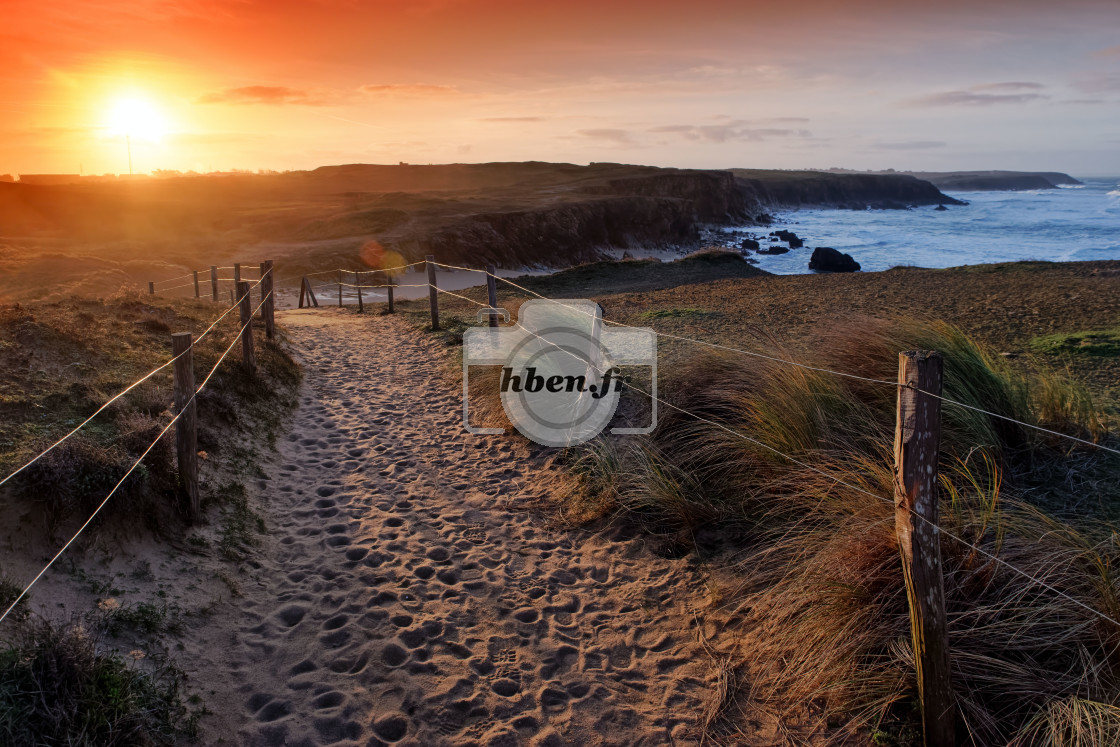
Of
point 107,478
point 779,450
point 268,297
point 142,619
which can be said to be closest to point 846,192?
point 268,297

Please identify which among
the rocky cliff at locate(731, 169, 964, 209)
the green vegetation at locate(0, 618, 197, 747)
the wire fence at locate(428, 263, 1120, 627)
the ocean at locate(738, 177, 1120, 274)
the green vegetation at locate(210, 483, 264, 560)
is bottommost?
the green vegetation at locate(210, 483, 264, 560)

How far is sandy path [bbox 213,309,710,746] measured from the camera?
3121 millimetres

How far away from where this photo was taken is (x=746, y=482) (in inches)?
189

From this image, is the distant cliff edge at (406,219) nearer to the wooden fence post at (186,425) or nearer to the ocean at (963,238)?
the ocean at (963,238)

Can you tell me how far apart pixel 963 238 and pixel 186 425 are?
58892 mm

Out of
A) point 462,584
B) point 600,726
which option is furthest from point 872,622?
point 462,584

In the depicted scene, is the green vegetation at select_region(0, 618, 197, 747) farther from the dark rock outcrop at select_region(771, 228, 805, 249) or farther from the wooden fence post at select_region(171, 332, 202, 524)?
the dark rock outcrop at select_region(771, 228, 805, 249)

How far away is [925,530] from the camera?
102 inches

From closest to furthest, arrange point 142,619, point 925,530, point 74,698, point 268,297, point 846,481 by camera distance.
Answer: point 74,698 → point 925,530 → point 142,619 → point 846,481 → point 268,297

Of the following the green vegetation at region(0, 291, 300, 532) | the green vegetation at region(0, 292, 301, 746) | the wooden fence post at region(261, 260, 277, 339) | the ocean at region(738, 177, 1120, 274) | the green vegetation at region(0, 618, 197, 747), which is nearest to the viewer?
the green vegetation at region(0, 618, 197, 747)

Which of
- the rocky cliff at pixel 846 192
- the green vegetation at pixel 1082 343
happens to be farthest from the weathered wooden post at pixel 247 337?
the rocky cliff at pixel 846 192

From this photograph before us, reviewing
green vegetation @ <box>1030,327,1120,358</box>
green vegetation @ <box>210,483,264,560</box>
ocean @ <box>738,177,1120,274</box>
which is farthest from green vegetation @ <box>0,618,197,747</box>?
ocean @ <box>738,177,1120,274</box>

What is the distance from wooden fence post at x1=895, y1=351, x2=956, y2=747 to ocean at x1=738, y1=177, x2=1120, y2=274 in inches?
1355

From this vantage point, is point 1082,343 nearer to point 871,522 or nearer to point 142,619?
point 871,522
